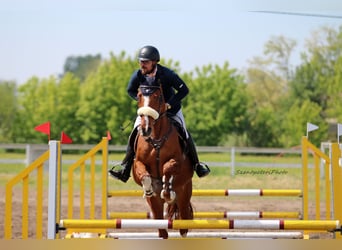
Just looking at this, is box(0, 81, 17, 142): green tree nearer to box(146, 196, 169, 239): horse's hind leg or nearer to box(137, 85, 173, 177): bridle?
box(146, 196, 169, 239): horse's hind leg

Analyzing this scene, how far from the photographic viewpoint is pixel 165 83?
4492 mm

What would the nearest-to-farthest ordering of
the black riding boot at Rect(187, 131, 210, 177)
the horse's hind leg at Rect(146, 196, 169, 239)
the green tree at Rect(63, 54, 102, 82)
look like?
the horse's hind leg at Rect(146, 196, 169, 239), the black riding boot at Rect(187, 131, 210, 177), the green tree at Rect(63, 54, 102, 82)

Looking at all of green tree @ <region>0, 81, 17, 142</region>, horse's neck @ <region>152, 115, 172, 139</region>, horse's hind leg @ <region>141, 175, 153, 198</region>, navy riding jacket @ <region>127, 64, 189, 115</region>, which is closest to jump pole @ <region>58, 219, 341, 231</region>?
horse's hind leg @ <region>141, 175, 153, 198</region>

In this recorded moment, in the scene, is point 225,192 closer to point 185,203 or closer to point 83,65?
point 185,203

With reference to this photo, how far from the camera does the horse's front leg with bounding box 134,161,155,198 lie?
4.24 m

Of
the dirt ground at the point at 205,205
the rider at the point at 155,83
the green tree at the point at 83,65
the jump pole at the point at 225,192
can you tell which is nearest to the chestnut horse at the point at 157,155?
the rider at the point at 155,83

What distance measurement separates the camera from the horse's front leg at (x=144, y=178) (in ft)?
13.9

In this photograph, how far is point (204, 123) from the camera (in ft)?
51.7

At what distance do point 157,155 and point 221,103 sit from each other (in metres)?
12.5

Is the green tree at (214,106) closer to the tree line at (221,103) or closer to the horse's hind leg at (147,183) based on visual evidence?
the tree line at (221,103)

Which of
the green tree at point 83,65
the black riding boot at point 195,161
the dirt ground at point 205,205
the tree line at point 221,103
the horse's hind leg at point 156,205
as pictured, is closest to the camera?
the horse's hind leg at point 156,205

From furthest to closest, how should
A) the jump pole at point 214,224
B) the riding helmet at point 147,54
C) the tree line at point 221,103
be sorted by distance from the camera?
1. the tree line at point 221,103
2. the riding helmet at point 147,54
3. the jump pole at point 214,224

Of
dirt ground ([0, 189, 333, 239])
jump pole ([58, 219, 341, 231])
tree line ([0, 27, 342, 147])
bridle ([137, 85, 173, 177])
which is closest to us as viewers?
jump pole ([58, 219, 341, 231])

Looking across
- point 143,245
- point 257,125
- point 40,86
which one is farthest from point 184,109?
point 143,245
